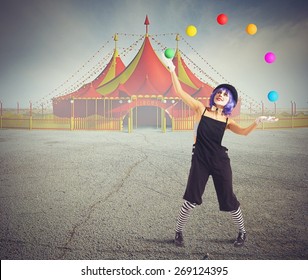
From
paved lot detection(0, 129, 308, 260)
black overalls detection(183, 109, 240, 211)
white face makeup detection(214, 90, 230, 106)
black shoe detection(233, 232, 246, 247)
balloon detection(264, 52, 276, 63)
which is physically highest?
balloon detection(264, 52, 276, 63)

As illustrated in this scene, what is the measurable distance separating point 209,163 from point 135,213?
1286 mm

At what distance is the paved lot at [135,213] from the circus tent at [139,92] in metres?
10.2

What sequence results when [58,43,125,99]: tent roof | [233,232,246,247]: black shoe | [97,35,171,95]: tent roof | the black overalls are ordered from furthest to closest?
1. [58,43,125,99]: tent roof
2. [97,35,171,95]: tent roof
3. [233,232,246,247]: black shoe
4. the black overalls

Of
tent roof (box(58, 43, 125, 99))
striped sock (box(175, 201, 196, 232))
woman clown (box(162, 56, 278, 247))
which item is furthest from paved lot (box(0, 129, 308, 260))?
tent roof (box(58, 43, 125, 99))

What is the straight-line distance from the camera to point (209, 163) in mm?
2139

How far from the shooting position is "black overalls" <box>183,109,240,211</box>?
2.13 meters

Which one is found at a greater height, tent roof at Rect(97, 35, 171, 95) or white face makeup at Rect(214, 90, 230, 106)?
tent roof at Rect(97, 35, 171, 95)

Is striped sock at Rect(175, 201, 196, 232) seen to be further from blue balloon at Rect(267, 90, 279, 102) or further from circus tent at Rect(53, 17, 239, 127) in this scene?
circus tent at Rect(53, 17, 239, 127)

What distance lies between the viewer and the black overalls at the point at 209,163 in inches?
83.9

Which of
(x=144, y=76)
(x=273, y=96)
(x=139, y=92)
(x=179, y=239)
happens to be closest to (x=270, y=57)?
(x=273, y=96)

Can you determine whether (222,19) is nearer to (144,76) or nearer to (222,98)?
(222,98)

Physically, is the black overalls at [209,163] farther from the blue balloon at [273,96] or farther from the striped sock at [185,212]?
the blue balloon at [273,96]

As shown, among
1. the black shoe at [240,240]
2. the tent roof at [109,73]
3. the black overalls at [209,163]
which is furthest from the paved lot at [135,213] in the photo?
the tent roof at [109,73]

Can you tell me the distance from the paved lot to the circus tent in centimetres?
1023
